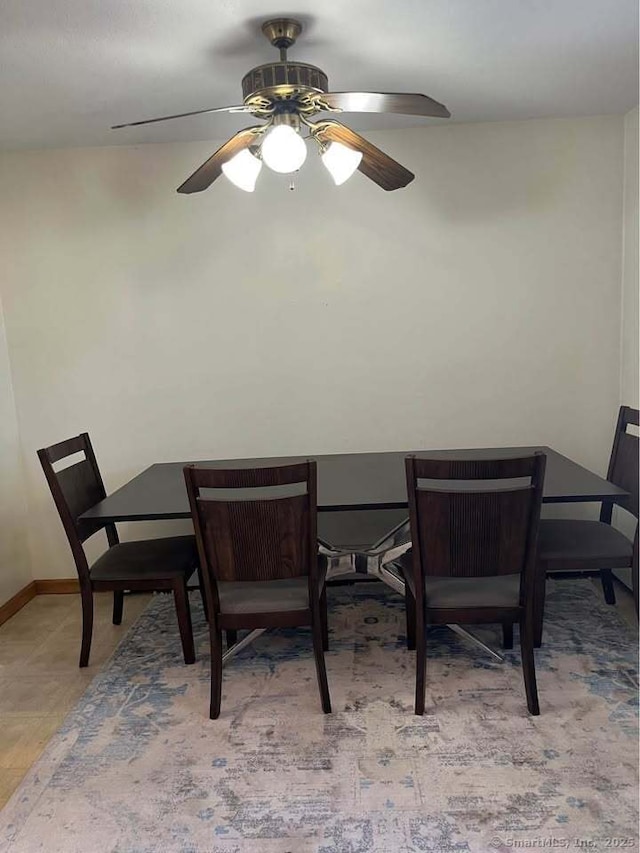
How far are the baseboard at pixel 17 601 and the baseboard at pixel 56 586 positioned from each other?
0.10 ft

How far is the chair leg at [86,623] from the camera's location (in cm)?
252

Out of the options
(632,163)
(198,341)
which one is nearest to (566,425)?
(632,163)

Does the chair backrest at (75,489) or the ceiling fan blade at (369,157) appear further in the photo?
the chair backrest at (75,489)

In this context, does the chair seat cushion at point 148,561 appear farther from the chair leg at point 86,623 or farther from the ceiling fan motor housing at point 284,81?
the ceiling fan motor housing at point 284,81

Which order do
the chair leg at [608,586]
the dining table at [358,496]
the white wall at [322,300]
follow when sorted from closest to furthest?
the dining table at [358,496], the chair leg at [608,586], the white wall at [322,300]

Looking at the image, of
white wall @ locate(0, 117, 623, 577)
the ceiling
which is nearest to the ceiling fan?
the ceiling

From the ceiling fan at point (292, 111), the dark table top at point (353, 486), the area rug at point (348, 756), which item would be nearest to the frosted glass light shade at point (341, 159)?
the ceiling fan at point (292, 111)

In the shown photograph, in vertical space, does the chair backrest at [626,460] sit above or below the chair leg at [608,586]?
above

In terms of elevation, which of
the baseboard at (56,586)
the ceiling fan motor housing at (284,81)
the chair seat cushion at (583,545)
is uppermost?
the ceiling fan motor housing at (284,81)

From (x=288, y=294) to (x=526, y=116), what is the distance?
1.38 m

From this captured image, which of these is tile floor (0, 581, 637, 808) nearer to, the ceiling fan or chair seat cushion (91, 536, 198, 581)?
chair seat cushion (91, 536, 198, 581)

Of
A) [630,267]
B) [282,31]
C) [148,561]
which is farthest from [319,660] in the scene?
[630,267]

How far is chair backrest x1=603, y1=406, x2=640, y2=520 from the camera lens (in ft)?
8.24

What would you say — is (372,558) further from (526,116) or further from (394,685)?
(526,116)
